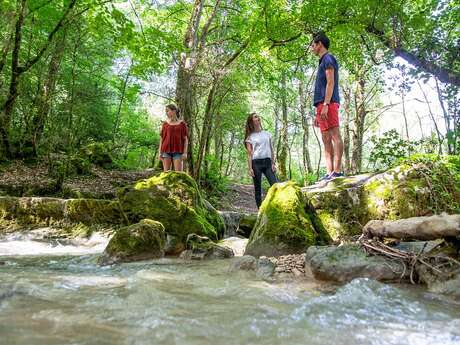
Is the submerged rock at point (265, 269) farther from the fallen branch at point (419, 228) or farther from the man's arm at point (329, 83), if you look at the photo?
the man's arm at point (329, 83)

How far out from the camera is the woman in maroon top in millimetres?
8281

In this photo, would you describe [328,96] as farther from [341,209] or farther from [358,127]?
[358,127]

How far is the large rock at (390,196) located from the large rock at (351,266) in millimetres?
1673

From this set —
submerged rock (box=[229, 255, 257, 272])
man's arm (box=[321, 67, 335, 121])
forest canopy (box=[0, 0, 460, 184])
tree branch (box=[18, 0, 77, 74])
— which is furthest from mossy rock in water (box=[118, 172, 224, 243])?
tree branch (box=[18, 0, 77, 74])

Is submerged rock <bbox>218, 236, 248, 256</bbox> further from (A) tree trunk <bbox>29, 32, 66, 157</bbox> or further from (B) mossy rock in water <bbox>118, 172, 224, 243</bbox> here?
(A) tree trunk <bbox>29, 32, 66, 157</bbox>

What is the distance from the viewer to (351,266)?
3.97 metres

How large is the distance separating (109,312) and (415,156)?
567 cm

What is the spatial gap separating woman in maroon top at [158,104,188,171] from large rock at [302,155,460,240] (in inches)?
125

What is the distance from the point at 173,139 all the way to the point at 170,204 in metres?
1.86

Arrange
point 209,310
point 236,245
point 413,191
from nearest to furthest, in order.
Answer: point 209,310 → point 413,191 → point 236,245

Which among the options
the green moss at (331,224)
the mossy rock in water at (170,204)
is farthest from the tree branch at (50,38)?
the green moss at (331,224)

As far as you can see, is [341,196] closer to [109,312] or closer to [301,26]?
[109,312]

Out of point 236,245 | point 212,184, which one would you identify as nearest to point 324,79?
point 236,245

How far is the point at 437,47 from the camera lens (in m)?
6.27
